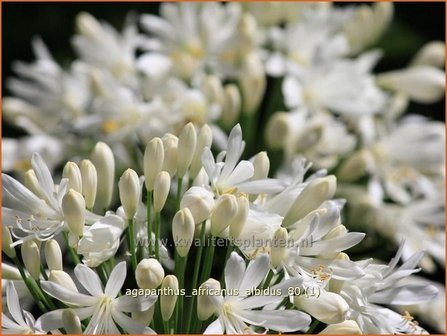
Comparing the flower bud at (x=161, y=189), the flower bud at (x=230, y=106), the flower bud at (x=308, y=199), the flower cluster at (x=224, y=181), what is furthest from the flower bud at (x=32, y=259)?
the flower bud at (x=230, y=106)

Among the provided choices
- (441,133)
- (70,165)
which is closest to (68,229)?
(70,165)

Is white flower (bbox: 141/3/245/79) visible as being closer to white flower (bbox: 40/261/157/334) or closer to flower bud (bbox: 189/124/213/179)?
flower bud (bbox: 189/124/213/179)

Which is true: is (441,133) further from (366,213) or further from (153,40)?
(153,40)

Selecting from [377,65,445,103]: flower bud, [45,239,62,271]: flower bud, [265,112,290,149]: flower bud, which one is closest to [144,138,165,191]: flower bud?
[45,239,62,271]: flower bud

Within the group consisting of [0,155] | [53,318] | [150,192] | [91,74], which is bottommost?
[53,318]

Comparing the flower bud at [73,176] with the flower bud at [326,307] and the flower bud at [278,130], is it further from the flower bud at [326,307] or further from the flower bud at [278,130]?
the flower bud at [278,130]

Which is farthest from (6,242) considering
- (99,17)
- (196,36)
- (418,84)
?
(99,17)
